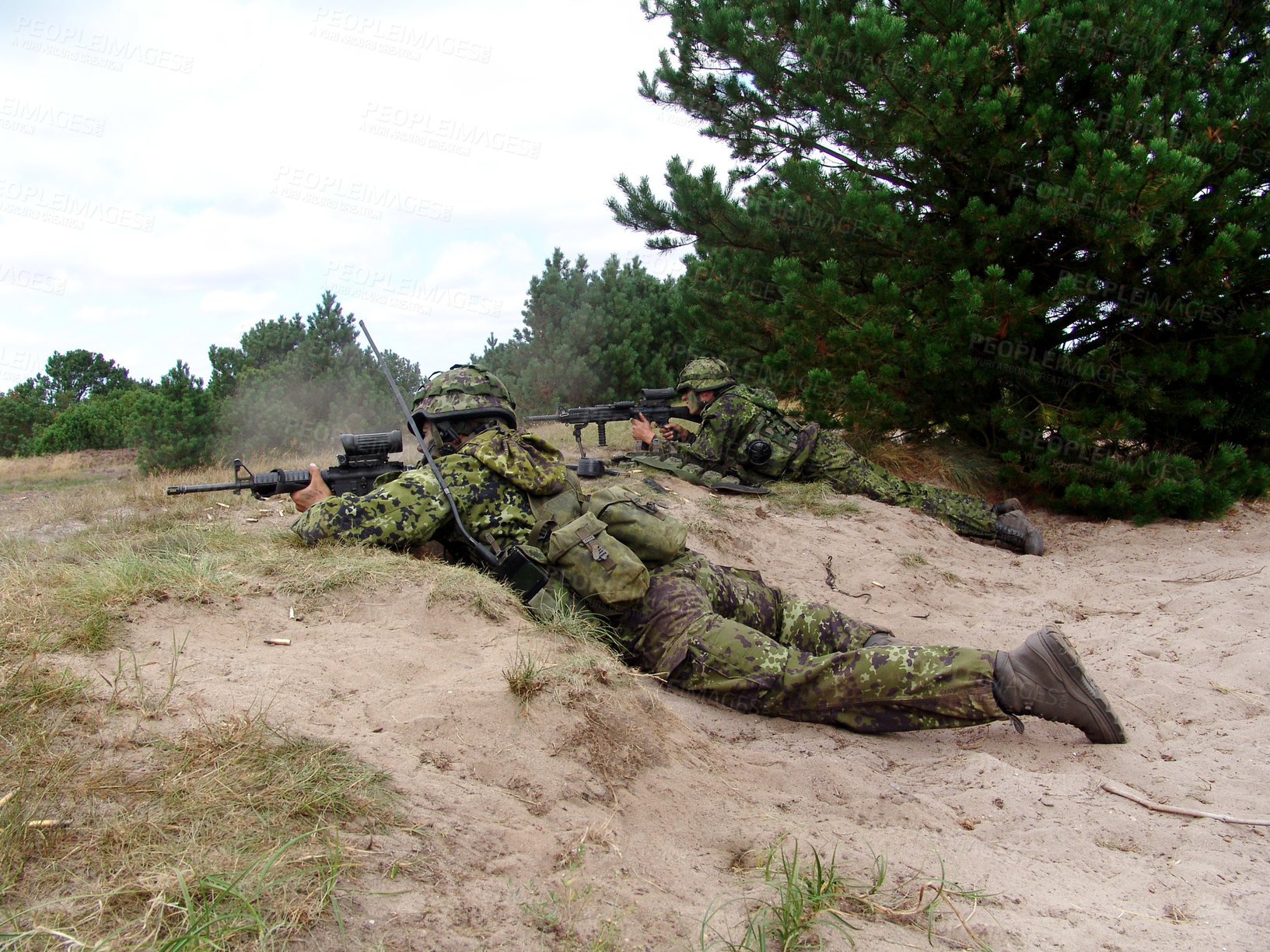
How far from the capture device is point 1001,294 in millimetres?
7660

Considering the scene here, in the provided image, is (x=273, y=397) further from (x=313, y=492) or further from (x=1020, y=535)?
(x=1020, y=535)

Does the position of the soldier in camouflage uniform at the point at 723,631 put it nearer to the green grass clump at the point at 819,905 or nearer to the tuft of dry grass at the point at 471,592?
the tuft of dry grass at the point at 471,592

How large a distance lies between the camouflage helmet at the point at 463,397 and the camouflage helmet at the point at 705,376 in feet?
14.2

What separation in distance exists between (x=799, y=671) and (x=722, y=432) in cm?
496

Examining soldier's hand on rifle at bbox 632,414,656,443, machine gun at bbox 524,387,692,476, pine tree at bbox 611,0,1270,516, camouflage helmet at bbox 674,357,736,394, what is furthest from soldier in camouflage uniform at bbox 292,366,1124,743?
pine tree at bbox 611,0,1270,516

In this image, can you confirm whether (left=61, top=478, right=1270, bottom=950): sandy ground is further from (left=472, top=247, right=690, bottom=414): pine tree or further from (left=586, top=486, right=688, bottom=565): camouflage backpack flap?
(left=472, top=247, right=690, bottom=414): pine tree

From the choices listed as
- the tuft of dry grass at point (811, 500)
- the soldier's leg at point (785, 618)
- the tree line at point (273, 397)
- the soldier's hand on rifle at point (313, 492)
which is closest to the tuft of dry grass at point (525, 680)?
the soldier's leg at point (785, 618)

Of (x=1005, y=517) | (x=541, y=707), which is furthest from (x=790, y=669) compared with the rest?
(x=1005, y=517)

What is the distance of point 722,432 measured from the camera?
825 centimetres

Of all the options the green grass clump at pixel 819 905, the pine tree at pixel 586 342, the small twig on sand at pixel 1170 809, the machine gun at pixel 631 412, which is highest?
the pine tree at pixel 586 342

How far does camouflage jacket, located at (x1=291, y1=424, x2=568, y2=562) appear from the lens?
12.5 feet

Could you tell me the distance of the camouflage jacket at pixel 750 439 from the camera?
27.0 ft

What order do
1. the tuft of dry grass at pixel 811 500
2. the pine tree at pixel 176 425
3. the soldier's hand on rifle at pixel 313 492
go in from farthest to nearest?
1. the pine tree at pixel 176 425
2. the tuft of dry grass at pixel 811 500
3. the soldier's hand on rifle at pixel 313 492

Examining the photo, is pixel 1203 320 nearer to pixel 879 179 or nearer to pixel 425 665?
pixel 879 179
